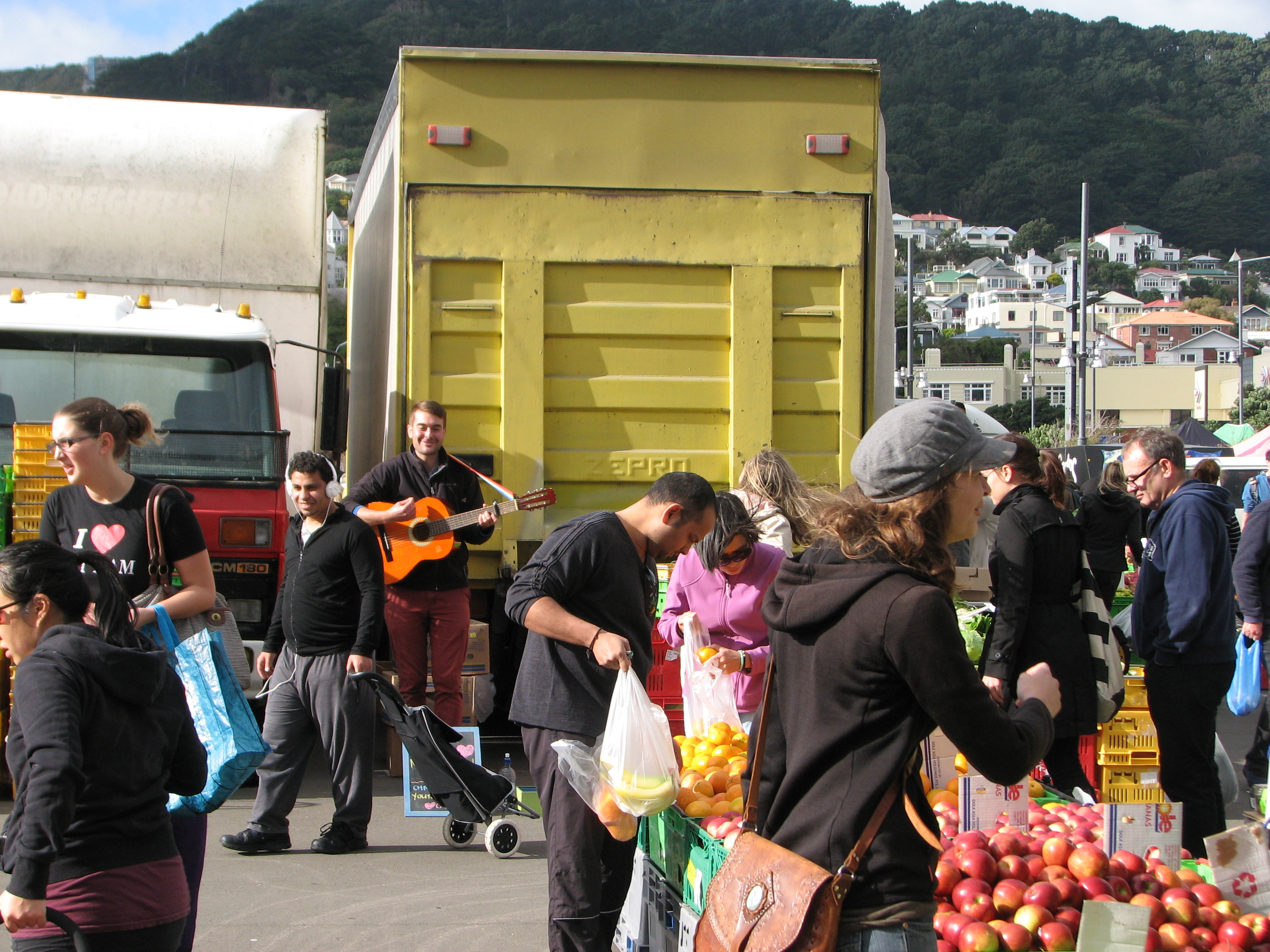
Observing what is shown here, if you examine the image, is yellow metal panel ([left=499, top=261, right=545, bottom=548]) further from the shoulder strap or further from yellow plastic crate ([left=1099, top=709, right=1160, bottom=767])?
the shoulder strap

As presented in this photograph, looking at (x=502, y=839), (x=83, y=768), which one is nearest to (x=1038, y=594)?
(x=502, y=839)

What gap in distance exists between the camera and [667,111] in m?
6.91

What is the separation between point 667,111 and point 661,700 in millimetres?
3393

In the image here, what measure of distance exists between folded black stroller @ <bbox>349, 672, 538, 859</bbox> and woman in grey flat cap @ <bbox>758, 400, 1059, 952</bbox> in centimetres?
355

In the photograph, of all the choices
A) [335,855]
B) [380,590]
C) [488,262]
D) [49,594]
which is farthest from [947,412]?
[488,262]

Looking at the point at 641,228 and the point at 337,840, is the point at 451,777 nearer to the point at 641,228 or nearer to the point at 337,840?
the point at 337,840

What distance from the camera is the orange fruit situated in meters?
3.87

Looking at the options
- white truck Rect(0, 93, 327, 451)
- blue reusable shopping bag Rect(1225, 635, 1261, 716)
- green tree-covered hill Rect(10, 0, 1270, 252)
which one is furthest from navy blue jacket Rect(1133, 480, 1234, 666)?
green tree-covered hill Rect(10, 0, 1270, 252)

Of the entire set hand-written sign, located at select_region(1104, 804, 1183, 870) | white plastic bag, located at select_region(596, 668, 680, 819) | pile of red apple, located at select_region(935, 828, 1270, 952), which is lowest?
pile of red apple, located at select_region(935, 828, 1270, 952)

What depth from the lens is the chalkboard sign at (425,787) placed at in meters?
5.95

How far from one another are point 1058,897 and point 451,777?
10.7 feet

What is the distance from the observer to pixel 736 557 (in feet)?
16.2

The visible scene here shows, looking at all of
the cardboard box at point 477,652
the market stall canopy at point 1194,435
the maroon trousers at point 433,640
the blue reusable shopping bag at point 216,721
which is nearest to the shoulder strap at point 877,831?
the blue reusable shopping bag at point 216,721

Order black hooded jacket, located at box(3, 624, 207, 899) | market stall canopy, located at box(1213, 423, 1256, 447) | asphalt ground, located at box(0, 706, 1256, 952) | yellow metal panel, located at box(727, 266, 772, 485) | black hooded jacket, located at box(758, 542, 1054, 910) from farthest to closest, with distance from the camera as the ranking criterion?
1. market stall canopy, located at box(1213, 423, 1256, 447)
2. yellow metal panel, located at box(727, 266, 772, 485)
3. asphalt ground, located at box(0, 706, 1256, 952)
4. black hooded jacket, located at box(3, 624, 207, 899)
5. black hooded jacket, located at box(758, 542, 1054, 910)
